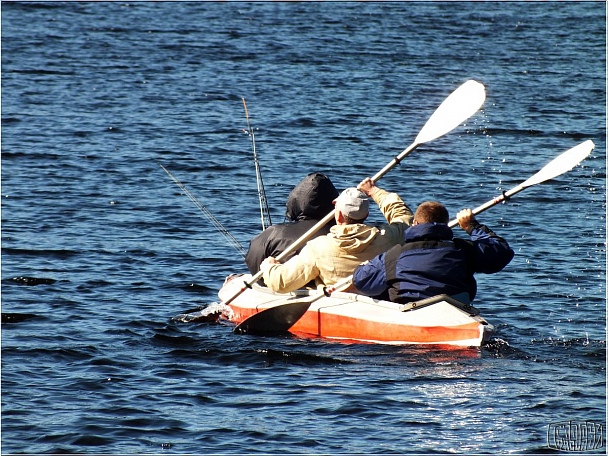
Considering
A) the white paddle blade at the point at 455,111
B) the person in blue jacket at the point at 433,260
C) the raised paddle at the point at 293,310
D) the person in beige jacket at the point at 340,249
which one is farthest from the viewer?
the white paddle blade at the point at 455,111

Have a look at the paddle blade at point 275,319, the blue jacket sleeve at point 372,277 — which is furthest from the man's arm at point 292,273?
the blue jacket sleeve at point 372,277

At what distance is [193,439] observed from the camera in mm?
7621

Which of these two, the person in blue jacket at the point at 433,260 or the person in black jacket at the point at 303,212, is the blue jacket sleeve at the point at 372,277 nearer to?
the person in blue jacket at the point at 433,260

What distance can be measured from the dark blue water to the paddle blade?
6.3 inches

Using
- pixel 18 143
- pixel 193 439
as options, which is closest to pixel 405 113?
pixel 18 143

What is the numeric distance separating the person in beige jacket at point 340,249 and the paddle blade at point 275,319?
157 millimetres

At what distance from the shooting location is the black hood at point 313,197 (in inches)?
397

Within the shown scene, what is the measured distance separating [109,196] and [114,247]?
8.37 feet

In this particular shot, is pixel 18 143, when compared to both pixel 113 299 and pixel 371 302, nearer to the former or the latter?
pixel 113 299

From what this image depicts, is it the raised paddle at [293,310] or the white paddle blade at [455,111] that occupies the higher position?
the white paddle blade at [455,111]

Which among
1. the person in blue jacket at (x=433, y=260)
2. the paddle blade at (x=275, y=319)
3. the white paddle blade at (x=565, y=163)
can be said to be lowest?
the paddle blade at (x=275, y=319)

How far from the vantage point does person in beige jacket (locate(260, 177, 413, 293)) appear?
31.5ft

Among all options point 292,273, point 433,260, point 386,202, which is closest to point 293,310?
point 292,273

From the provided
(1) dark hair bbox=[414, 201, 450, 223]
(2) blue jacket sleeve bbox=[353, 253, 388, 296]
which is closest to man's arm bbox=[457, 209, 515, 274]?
(1) dark hair bbox=[414, 201, 450, 223]
